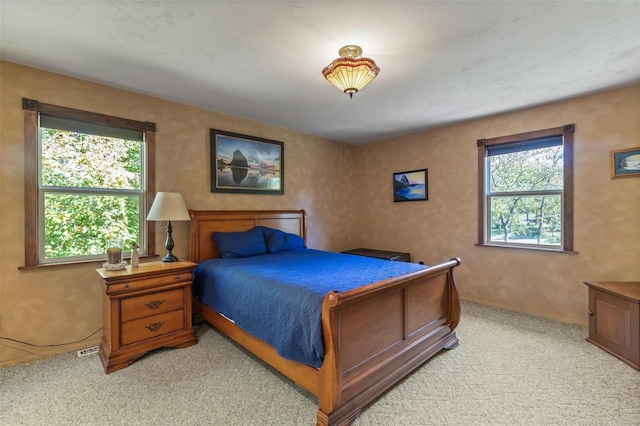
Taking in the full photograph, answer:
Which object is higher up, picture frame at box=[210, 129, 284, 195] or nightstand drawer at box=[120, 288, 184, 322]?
picture frame at box=[210, 129, 284, 195]

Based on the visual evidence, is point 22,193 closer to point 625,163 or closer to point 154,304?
point 154,304

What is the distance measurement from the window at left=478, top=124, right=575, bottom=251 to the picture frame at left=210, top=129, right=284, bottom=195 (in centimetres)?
278

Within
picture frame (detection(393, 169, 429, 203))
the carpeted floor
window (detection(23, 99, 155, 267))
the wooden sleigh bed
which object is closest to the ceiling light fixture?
the wooden sleigh bed

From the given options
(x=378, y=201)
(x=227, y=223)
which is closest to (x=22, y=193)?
(x=227, y=223)

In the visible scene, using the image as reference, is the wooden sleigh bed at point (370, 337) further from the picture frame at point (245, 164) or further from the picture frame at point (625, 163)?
the picture frame at point (625, 163)

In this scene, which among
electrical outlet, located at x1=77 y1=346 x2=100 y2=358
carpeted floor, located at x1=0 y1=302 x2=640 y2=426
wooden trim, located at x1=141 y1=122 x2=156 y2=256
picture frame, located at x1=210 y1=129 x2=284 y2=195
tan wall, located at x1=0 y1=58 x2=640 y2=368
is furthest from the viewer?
picture frame, located at x1=210 y1=129 x2=284 y2=195

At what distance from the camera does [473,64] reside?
2340 millimetres

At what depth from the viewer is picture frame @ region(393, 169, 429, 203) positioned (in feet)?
14.1

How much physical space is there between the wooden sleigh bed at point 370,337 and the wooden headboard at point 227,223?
26.3 inches

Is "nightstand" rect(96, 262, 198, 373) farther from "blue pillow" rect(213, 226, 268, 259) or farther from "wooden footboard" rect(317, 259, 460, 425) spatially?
"wooden footboard" rect(317, 259, 460, 425)

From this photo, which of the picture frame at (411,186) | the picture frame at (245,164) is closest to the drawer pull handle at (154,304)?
the picture frame at (245,164)

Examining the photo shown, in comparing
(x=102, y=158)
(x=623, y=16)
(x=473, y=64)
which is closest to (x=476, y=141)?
(x=473, y=64)

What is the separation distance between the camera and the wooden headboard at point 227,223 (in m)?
3.25

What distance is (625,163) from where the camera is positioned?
2.79m
